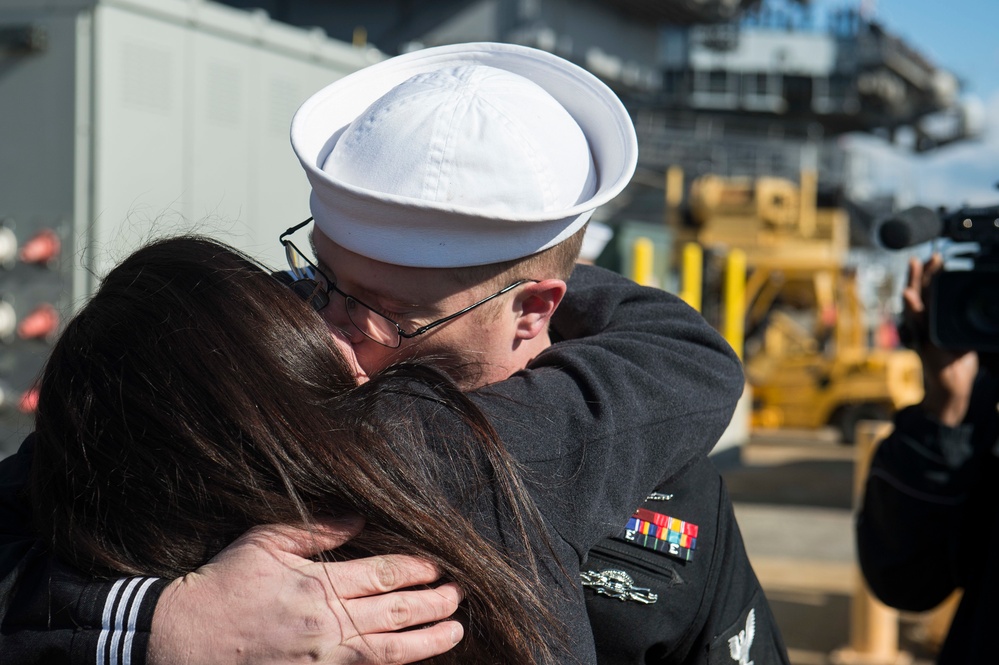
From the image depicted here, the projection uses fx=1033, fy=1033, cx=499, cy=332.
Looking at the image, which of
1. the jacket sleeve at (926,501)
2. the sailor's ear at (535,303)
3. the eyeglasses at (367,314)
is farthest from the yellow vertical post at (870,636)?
the eyeglasses at (367,314)

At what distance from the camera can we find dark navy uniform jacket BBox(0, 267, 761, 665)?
1161 millimetres

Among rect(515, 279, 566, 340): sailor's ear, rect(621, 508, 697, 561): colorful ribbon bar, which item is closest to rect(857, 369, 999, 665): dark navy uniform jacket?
rect(621, 508, 697, 561): colorful ribbon bar

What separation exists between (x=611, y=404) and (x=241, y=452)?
512mm

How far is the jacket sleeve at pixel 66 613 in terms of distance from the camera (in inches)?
44.9

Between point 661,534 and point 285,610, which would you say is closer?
point 285,610

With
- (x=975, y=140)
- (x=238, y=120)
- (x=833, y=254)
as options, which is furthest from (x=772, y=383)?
(x=975, y=140)

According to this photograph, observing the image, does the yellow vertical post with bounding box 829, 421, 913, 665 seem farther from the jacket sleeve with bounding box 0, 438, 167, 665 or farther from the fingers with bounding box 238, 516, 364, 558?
the jacket sleeve with bounding box 0, 438, 167, 665

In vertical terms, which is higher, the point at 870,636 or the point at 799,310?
the point at 870,636

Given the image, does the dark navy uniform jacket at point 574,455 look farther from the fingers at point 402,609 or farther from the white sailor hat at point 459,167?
the white sailor hat at point 459,167

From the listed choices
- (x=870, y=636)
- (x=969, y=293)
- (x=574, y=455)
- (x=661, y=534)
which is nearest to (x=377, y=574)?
(x=574, y=455)

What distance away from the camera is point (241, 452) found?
3.80 feet

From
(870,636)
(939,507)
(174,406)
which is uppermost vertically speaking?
(174,406)

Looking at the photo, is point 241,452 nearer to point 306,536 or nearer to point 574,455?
point 306,536

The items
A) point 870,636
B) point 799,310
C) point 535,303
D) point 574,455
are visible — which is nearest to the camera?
point 574,455
